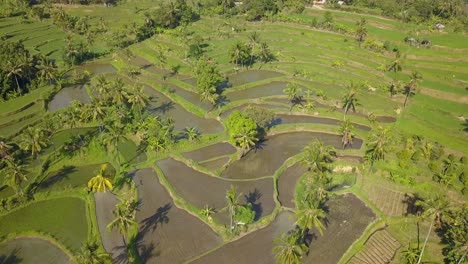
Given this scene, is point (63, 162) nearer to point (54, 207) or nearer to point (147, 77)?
Answer: point (54, 207)

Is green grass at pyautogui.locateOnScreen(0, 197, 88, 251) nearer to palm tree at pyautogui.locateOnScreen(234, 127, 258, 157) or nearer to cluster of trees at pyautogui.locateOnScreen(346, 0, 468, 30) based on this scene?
palm tree at pyautogui.locateOnScreen(234, 127, 258, 157)

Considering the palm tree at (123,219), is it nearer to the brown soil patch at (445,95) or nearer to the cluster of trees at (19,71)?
the cluster of trees at (19,71)

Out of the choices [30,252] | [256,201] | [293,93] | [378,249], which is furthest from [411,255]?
[30,252]

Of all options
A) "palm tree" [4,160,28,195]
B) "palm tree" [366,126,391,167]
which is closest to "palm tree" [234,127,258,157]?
"palm tree" [366,126,391,167]

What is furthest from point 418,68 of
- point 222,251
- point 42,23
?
point 42,23

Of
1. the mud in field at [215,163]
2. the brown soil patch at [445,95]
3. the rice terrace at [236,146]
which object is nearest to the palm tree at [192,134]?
the rice terrace at [236,146]

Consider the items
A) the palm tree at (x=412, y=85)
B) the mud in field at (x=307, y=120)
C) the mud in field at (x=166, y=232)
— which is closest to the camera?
the mud in field at (x=166, y=232)
